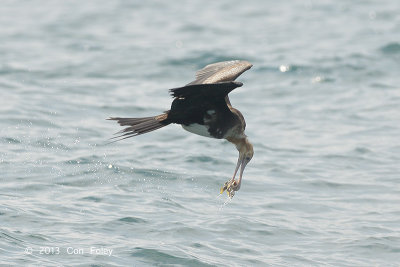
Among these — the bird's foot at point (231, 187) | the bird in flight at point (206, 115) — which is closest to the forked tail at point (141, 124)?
the bird in flight at point (206, 115)

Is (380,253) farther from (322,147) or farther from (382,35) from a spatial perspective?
(382,35)

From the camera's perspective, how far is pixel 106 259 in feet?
27.4

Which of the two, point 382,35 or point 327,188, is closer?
point 327,188

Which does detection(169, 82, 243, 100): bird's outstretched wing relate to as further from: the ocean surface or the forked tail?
the ocean surface

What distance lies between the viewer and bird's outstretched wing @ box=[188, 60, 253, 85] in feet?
32.3

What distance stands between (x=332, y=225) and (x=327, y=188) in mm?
1474

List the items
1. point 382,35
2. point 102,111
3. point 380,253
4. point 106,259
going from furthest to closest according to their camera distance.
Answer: point 382,35 → point 102,111 → point 380,253 → point 106,259

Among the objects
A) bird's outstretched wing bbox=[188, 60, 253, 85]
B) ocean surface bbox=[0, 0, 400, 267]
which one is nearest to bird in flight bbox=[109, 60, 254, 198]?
bird's outstretched wing bbox=[188, 60, 253, 85]

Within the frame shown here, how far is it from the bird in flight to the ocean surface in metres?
1.07

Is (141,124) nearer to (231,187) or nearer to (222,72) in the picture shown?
(231,187)

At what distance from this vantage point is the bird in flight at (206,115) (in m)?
8.12

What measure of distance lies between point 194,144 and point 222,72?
3454 mm

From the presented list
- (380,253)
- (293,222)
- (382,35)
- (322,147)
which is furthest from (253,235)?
(382,35)

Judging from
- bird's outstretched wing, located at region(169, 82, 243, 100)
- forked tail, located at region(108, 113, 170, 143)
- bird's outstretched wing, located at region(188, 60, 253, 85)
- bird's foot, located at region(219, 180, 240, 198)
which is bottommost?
bird's foot, located at region(219, 180, 240, 198)
